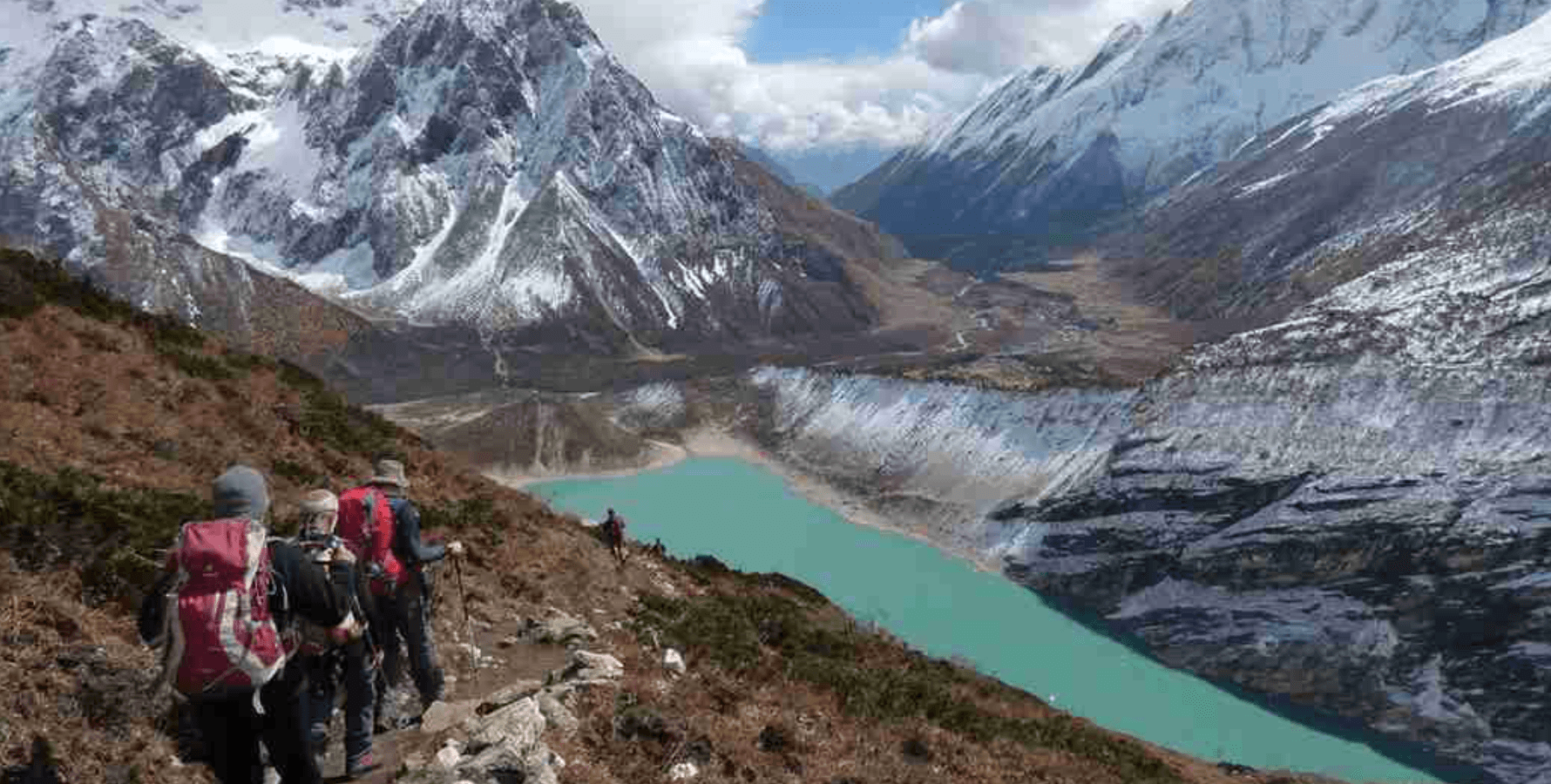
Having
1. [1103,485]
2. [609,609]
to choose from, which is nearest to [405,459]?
[609,609]

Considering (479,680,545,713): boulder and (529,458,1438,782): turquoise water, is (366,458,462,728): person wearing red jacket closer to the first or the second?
(479,680,545,713): boulder

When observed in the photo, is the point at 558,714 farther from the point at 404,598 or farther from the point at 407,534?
the point at 407,534

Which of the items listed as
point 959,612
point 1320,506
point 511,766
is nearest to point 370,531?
point 511,766

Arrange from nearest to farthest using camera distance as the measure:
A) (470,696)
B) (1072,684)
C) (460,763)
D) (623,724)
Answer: (460,763) → (623,724) → (470,696) → (1072,684)

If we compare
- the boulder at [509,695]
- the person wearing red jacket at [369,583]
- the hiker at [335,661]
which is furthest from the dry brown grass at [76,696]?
the boulder at [509,695]

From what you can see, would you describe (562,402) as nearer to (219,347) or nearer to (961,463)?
(961,463)

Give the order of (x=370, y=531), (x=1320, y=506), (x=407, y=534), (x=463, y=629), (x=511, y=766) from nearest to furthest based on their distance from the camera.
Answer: (x=511, y=766), (x=370, y=531), (x=407, y=534), (x=463, y=629), (x=1320, y=506)
